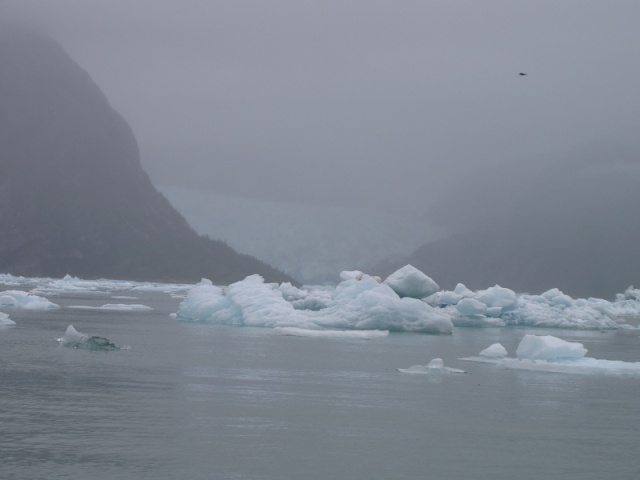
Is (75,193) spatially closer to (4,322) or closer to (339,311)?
(339,311)

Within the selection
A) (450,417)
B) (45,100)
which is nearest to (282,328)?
(450,417)

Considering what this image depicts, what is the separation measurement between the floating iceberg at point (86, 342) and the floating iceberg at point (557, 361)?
31.1 feet

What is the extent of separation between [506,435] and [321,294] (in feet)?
89.5

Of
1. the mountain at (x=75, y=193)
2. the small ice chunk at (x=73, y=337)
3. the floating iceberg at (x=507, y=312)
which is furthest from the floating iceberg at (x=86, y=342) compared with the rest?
the mountain at (x=75, y=193)

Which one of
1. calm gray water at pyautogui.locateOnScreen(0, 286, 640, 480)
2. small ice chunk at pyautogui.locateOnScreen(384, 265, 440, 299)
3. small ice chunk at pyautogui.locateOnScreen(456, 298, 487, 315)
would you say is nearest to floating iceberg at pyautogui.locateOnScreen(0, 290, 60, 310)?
small ice chunk at pyautogui.locateOnScreen(384, 265, 440, 299)

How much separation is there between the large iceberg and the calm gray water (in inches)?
306

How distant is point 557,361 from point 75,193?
106 meters

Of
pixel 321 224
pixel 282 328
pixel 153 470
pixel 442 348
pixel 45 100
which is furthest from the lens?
pixel 45 100

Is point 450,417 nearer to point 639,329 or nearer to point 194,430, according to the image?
point 194,430

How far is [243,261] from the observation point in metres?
122

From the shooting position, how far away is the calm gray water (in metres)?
10.9

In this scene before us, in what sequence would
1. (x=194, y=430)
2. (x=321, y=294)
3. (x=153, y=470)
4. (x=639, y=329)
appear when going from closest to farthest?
1. (x=153, y=470)
2. (x=194, y=430)
3. (x=321, y=294)
4. (x=639, y=329)

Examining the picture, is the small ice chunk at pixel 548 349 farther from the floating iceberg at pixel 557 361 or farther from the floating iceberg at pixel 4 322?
the floating iceberg at pixel 4 322

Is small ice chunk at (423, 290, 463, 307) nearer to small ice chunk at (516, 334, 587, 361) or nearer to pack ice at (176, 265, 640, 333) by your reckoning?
pack ice at (176, 265, 640, 333)
